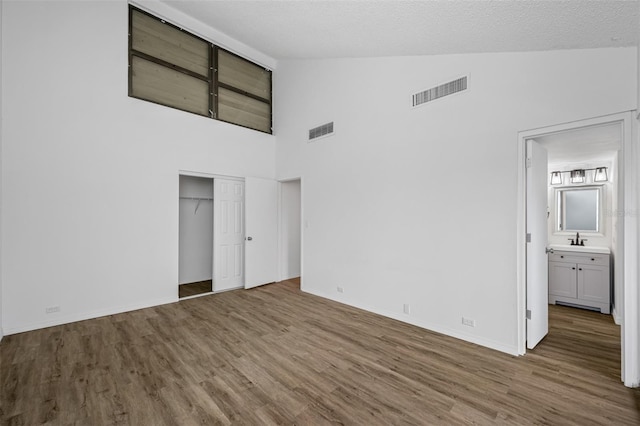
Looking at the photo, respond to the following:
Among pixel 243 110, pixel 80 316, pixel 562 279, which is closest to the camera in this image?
pixel 80 316

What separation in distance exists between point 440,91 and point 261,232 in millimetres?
3848

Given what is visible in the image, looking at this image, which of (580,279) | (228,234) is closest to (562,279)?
(580,279)

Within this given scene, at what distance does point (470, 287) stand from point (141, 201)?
4565 mm

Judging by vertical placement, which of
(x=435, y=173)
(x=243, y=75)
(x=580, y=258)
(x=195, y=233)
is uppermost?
(x=243, y=75)

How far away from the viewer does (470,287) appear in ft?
9.99

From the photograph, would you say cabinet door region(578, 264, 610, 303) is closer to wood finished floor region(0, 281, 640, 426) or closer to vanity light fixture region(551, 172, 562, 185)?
wood finished floor region(0, 281, 640, 426)

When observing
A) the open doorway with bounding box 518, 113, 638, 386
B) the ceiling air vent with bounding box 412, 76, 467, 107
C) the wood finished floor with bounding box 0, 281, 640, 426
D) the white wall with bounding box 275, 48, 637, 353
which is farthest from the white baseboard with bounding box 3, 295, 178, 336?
the open doorway with bounding box 518, 113, 638, 386

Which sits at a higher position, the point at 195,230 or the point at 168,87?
the point at 168,87

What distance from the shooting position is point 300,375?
7.86 ft

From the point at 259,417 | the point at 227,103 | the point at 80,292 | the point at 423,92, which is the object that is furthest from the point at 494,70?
the point at 80,292

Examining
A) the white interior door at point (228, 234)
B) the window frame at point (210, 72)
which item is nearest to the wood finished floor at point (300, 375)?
the white interior door at point (228, 234)

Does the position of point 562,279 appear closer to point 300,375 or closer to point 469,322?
point 469,322

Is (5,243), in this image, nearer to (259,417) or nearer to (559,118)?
(259,417)

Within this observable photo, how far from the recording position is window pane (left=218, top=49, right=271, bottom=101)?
517 centimetres
